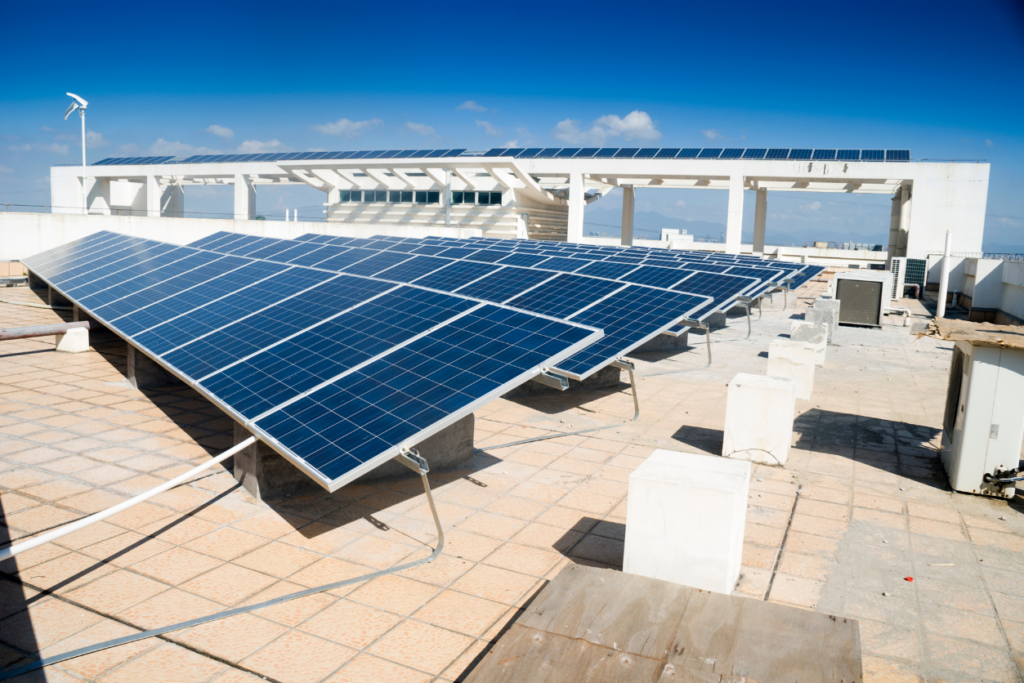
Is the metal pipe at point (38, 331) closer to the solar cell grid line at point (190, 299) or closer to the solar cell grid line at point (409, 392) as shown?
the solar cell grid line at point (190, 299)

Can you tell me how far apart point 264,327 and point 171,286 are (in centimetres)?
546

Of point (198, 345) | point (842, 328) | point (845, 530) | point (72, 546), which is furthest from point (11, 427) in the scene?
point (842, 328)

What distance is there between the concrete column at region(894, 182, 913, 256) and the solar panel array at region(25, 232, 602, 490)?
1704 inches

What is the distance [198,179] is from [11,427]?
5544 centimetres

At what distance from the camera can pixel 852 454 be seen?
10.2 m

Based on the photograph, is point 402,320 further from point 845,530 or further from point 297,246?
point 297,246

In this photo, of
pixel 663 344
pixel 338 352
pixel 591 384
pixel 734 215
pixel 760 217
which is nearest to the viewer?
pixel 338 352

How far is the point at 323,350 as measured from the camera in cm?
821

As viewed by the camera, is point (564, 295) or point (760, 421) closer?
point (760, 421)

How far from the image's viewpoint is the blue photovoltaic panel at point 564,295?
42.5 feet

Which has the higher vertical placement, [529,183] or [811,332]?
[529,183]

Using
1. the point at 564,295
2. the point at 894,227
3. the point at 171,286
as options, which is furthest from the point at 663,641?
the point at 894,227

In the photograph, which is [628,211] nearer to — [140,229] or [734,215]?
[734,215]

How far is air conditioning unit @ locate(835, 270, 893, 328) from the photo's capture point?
2566 centimetres
